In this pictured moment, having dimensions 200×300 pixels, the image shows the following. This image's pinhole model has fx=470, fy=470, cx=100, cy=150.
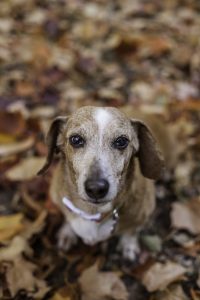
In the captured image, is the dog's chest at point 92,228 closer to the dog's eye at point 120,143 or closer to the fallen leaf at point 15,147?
the dog's eye at point 120,143

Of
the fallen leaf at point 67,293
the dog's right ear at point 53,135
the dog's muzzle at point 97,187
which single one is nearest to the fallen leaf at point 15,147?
the dog's right ear at point 53,135

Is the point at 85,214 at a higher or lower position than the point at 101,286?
higher

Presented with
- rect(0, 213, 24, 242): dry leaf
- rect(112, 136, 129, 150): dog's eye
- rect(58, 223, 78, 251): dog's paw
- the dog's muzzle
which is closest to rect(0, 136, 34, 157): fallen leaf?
rect(0, 213, 24, 242): dry leaf

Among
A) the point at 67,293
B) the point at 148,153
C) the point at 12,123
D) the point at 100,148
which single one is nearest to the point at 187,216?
the point at 148,153

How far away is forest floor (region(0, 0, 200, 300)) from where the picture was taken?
3.08 meters

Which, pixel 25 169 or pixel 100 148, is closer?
pixel 100 148

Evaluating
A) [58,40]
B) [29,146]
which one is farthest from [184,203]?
[58,40]

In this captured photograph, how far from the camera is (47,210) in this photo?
3404 mm

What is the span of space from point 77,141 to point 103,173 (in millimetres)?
304

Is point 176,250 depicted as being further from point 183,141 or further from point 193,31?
point 193,31

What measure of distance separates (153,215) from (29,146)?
115 centimetres

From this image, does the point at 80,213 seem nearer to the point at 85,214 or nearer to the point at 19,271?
the point at 85,214

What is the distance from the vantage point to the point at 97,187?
238cm

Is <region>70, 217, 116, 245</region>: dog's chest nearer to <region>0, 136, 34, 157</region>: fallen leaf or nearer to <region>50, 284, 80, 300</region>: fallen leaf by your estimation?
<region>50, 284, 80, 300</region>: fallen leaf
